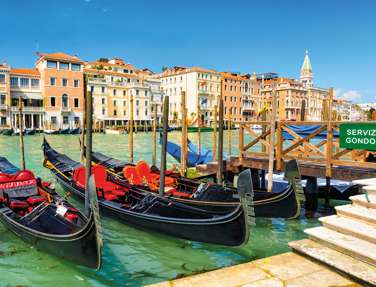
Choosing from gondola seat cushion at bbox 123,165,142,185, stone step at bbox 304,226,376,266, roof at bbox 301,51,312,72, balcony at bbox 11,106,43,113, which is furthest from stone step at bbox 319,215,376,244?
roof at bbox 301,51,312,72

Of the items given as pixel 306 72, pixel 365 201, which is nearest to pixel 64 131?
pixel 365 201

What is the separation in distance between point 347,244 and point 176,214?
292cm

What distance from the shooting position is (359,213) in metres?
3.55

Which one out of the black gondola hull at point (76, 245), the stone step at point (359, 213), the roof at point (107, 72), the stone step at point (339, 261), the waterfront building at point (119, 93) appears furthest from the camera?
the roof at point (107, 72)

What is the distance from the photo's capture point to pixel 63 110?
39406mm

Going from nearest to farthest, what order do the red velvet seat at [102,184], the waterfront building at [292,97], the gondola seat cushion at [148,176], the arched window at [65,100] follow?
the red velvet seat at [102,184] < the gondola seat cushion at [148,176] < the arched window at [65,100] < the waterfront building at [292,97]

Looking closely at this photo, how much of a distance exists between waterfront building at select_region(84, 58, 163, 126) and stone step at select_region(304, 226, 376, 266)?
38979 millimetres

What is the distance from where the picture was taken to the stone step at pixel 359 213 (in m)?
3.42

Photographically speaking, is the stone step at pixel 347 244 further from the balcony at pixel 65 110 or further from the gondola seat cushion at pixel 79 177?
the balcony at pixel 65 110

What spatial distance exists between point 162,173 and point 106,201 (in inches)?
46.7

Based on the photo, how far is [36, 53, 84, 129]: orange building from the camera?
38094mm

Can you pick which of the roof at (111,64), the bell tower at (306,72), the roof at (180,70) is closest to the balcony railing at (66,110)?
the roof at (111,64)

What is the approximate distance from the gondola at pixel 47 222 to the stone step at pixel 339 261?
2258mm

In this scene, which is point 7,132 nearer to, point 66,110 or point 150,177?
point 66,110
